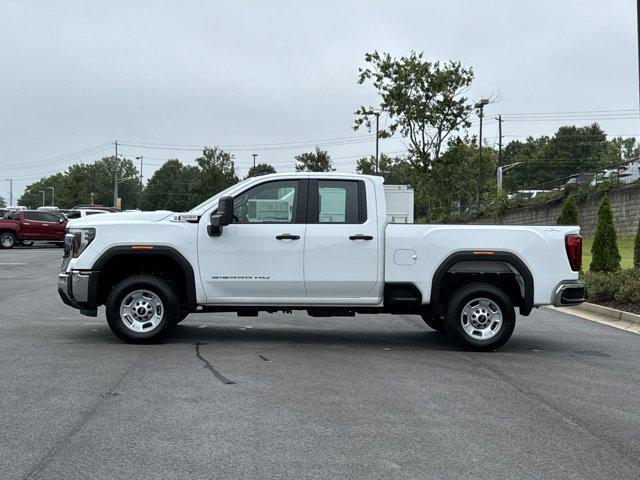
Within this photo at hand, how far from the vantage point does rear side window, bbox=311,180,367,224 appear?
9.06m

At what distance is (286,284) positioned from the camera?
8922 millimetres

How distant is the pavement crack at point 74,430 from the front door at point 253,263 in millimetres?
1863

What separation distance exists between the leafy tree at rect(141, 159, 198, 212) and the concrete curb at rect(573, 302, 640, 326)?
392 feet

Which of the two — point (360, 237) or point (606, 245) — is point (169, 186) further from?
point (360, 237)

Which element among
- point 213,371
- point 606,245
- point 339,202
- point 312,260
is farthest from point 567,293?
point 606,245

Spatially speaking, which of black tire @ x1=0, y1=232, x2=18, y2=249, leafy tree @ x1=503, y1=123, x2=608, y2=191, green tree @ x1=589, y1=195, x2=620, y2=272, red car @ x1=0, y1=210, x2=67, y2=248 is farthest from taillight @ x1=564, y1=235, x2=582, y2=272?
leafy tree @ x1=503, y1=123, x2=608, y2=191

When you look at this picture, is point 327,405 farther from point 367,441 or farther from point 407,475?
point 407,475

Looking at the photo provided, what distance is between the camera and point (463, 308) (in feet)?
29.8

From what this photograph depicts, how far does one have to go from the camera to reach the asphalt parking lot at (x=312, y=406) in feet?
15.5

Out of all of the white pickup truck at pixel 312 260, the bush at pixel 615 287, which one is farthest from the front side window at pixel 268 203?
the bush at pixel 615 287

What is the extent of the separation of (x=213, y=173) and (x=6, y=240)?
54.6 metres

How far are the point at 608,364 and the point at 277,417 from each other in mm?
4593

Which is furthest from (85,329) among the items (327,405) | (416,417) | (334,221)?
(416,417)

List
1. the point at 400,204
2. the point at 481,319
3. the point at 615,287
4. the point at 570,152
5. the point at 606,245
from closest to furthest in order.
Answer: the point at 481,319, the point at 400,204, the point at 615,287, the point at 606,245, the point at 570,152
